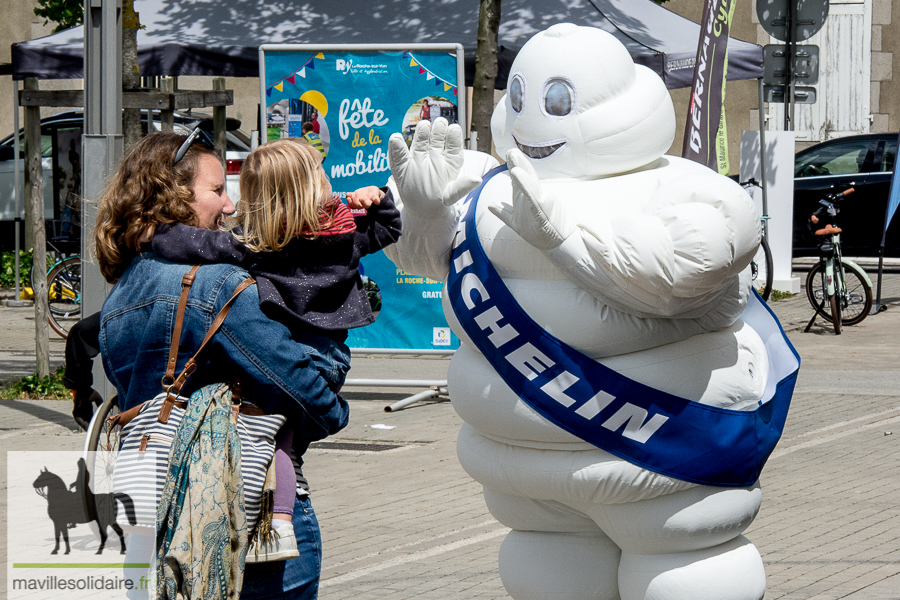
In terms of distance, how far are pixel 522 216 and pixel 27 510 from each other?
3.76 m

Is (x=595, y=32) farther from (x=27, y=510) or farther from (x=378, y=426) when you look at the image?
(x=378, y=426)

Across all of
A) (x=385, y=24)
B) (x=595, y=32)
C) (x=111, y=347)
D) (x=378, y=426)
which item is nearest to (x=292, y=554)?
(x=111, y=347)

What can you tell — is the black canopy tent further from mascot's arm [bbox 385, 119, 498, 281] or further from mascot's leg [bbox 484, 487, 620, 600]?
mascot's leg [bbox 484, 487, 620, 600]

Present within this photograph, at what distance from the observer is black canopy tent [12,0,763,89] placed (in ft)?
32.5

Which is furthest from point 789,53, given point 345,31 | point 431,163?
point 431,163

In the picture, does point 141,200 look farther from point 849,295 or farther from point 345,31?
point 849,295

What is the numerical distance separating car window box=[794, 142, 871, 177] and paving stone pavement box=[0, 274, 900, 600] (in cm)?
629

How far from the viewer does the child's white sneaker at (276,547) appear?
9.28ft

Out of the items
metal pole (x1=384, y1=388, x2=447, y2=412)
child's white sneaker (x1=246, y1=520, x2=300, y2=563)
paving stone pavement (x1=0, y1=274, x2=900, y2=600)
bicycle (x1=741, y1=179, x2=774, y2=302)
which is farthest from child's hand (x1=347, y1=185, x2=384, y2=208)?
bicycle (x1=741, y1=179, x2=774, y2=302)

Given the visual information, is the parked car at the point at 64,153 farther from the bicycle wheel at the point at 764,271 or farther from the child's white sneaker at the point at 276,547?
the child's white sneaker at the point at 276,547

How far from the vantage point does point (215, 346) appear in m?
2.81

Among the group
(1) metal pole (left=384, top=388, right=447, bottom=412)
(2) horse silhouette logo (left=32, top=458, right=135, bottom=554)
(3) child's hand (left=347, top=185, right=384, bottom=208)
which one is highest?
(3) child's hand (left=347, top=185, right=384, bottom=208)

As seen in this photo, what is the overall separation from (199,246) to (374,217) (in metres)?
0.49

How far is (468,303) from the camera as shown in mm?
3389
